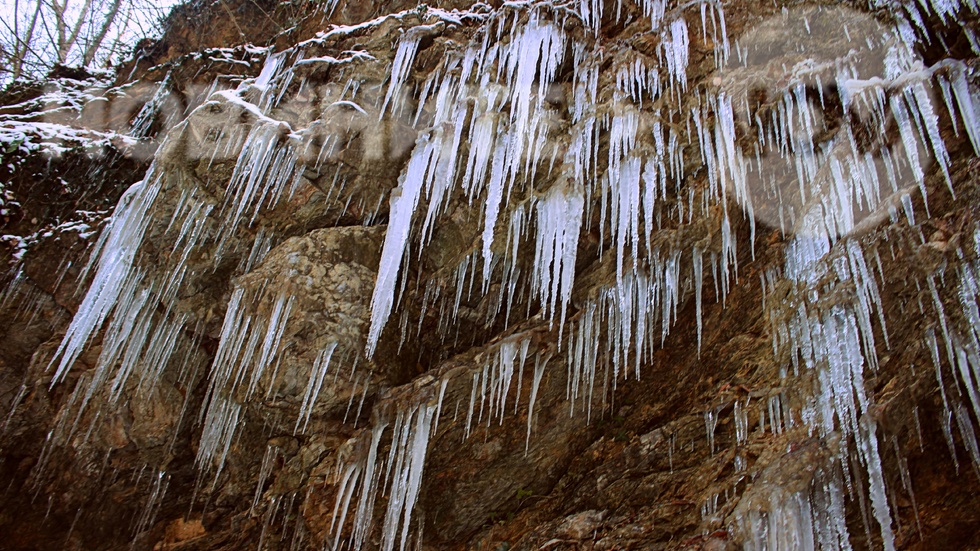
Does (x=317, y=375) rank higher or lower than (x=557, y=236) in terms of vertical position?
lower

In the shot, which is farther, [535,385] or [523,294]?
[523,294]

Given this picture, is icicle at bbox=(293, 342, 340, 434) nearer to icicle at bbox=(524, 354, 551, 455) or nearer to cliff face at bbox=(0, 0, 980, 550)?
cliff face at bbox=(0, 0, 980, 550)

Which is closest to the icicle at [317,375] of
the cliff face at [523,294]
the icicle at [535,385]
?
the cliff face at [523,294]

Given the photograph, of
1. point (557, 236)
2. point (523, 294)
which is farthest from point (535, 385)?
point (557, 236)

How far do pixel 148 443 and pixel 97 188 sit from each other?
3204mm

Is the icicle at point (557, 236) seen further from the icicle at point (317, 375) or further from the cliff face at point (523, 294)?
the icicle at point (317, 375)

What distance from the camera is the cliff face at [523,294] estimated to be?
3.51 m

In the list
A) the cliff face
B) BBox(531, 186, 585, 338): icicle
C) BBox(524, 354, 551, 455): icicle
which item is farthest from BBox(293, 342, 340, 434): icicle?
BBox(531, 186, 585, 338): icicle

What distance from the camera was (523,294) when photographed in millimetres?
5512

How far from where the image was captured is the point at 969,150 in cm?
368

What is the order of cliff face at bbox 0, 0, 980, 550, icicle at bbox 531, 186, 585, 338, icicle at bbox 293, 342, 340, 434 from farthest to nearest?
icicle at bbox 293, 342, 340, 434, icicle at bbox 531, 186, 585, 338, cliff face at bbox 0, 0, 980, 550

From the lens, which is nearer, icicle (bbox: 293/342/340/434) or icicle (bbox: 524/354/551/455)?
icicle (bbox: 524/354/551/455)

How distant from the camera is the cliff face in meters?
3.51

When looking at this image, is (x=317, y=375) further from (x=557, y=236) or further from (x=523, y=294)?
(x=557, y=236)
